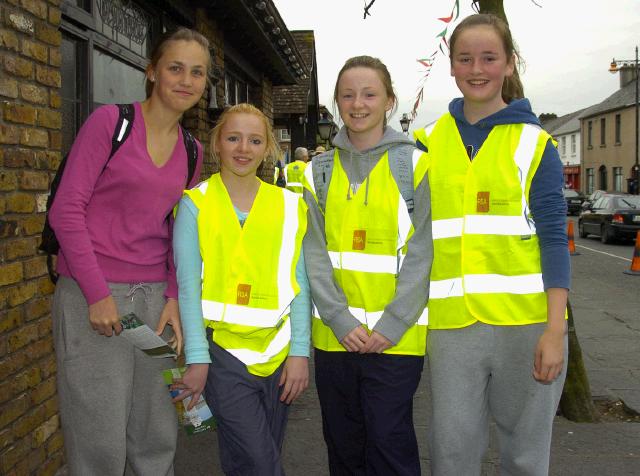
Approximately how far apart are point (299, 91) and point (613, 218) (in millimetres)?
9714

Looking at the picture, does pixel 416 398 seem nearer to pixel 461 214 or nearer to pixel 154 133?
pixel 461 214

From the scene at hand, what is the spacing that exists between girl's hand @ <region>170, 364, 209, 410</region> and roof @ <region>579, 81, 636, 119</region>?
45330 millimetres

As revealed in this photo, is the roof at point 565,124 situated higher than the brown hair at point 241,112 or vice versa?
the roof at point 565,124

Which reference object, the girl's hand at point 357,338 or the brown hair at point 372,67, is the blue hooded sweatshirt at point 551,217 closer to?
the brown hair at point 372,67

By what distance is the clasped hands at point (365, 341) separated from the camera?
238 centimetres

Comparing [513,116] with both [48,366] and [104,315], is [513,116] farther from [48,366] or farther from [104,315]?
[48,366]

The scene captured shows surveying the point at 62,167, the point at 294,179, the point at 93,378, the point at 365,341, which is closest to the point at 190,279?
the point at 93,378

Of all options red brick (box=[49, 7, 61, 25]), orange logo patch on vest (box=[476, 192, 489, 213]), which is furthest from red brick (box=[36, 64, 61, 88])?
orange logo patch on vest (box=[476, 192, 489, 213])

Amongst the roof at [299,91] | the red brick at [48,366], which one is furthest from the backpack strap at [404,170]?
the roof at [299,91]

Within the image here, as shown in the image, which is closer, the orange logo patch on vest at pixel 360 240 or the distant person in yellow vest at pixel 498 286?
the distant person in yellow vest at pixel 498 286

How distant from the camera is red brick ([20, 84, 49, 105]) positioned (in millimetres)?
2777

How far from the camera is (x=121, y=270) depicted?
228cm

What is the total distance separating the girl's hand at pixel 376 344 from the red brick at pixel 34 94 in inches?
73.6

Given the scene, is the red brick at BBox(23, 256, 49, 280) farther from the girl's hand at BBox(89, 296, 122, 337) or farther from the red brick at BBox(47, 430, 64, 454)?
the girl's hand at BBox(89, 296, 122, 337)
